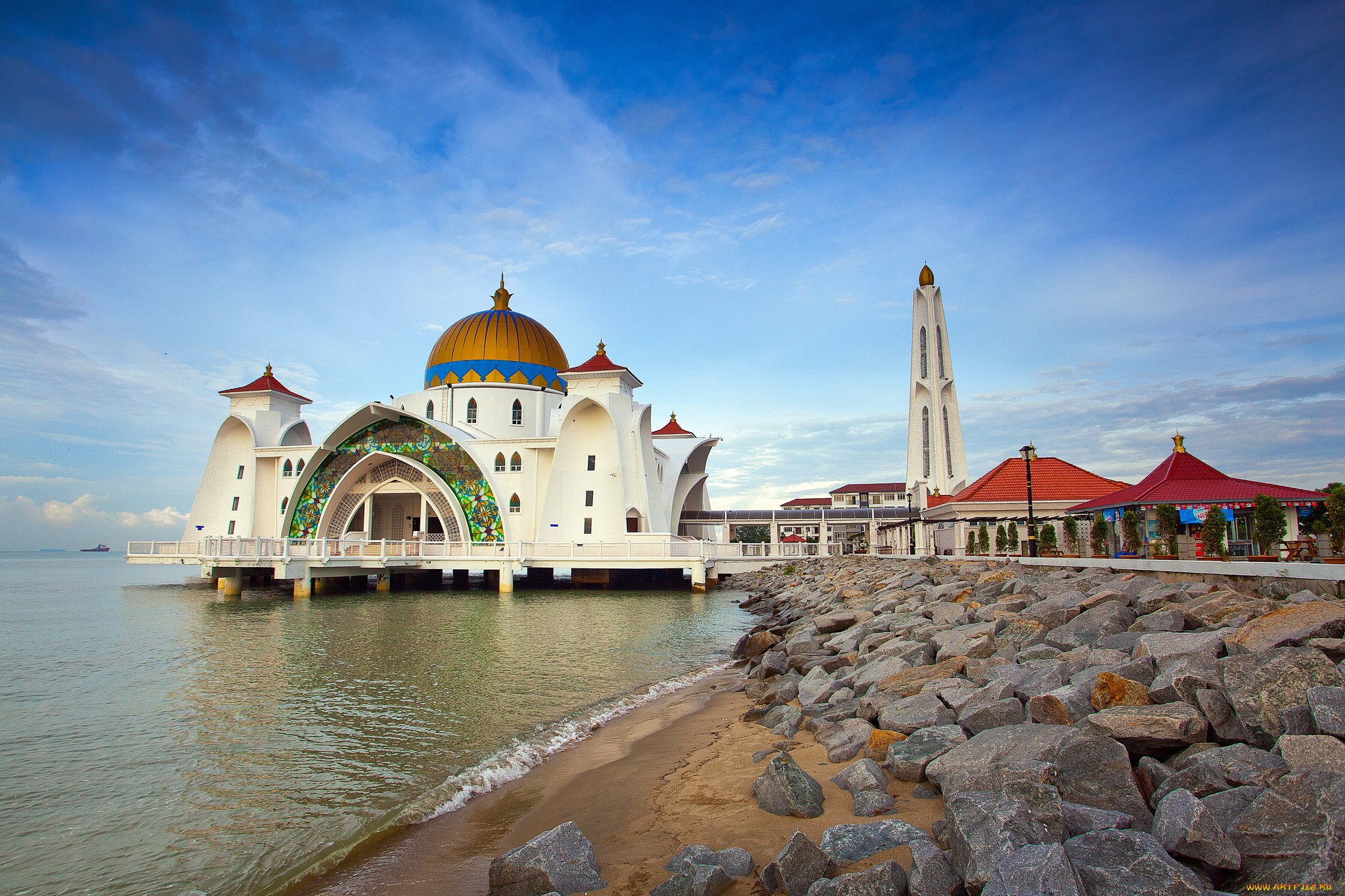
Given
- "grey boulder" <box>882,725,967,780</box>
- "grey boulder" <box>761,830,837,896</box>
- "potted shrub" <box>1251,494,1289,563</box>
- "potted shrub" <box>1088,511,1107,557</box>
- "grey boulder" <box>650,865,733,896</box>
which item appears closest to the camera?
"grey boulder" <box>761,830,837,896</box>

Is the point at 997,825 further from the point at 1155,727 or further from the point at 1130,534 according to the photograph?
the point at 1130,534

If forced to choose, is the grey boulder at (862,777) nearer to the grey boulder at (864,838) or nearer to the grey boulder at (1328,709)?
the grey boulder at (864,838)

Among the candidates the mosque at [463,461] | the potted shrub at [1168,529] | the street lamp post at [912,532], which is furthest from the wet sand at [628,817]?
the mosque at [463,461]

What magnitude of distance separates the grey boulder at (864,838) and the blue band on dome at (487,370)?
34.9 meters

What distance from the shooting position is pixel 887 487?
2479 inches

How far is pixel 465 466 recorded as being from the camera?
32375mm

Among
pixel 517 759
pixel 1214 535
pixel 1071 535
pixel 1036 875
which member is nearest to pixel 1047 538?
pixel 1071 535

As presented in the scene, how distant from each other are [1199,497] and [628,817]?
12.8m

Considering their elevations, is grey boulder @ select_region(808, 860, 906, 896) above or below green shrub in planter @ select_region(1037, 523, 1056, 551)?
below

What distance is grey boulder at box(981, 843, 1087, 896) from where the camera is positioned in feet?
9.32

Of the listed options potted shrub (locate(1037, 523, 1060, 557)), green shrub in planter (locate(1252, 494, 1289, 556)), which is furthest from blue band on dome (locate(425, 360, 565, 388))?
green shrub in planter (locate(1252, 494, 1289, 556))

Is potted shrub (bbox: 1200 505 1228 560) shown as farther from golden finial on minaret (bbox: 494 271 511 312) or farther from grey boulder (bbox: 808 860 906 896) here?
golden finial on minaret (bbox: 494 271 511 312)

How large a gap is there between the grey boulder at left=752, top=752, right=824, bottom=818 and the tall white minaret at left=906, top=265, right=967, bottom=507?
28423mm

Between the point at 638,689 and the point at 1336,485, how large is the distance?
8.09 m
